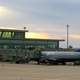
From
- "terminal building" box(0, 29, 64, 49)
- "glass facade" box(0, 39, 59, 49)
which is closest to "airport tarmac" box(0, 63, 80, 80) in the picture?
"glass facade" box(0, 39, 59, 49)

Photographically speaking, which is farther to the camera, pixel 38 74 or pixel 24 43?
pixel 24 43

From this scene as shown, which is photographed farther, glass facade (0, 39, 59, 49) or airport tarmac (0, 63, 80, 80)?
glass facade (0, 39, 59, 49)

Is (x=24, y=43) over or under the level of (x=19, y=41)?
under

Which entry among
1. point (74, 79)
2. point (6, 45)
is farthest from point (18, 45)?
point (74, 79)

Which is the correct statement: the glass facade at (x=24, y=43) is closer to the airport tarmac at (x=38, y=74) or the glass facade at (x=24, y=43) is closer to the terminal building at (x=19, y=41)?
the terminal building at (x=19, y=41)

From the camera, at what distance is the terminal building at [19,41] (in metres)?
83.0

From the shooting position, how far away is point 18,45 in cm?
8362

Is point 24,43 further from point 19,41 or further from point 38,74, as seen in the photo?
point 38,74

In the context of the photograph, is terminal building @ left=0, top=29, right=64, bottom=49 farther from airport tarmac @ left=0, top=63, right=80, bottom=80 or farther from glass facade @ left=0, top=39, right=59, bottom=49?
airport tarmac @ left=0, top=63, right=80, bottom=80

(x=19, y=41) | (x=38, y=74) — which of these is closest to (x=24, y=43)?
(x=19, y=41)

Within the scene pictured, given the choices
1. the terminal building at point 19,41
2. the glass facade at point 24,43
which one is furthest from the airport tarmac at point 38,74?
the terminal building at point 19,41

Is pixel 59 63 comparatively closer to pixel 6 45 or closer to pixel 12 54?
pixel 12 54

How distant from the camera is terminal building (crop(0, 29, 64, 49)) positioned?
8300cm

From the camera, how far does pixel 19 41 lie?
8456 centimetres
